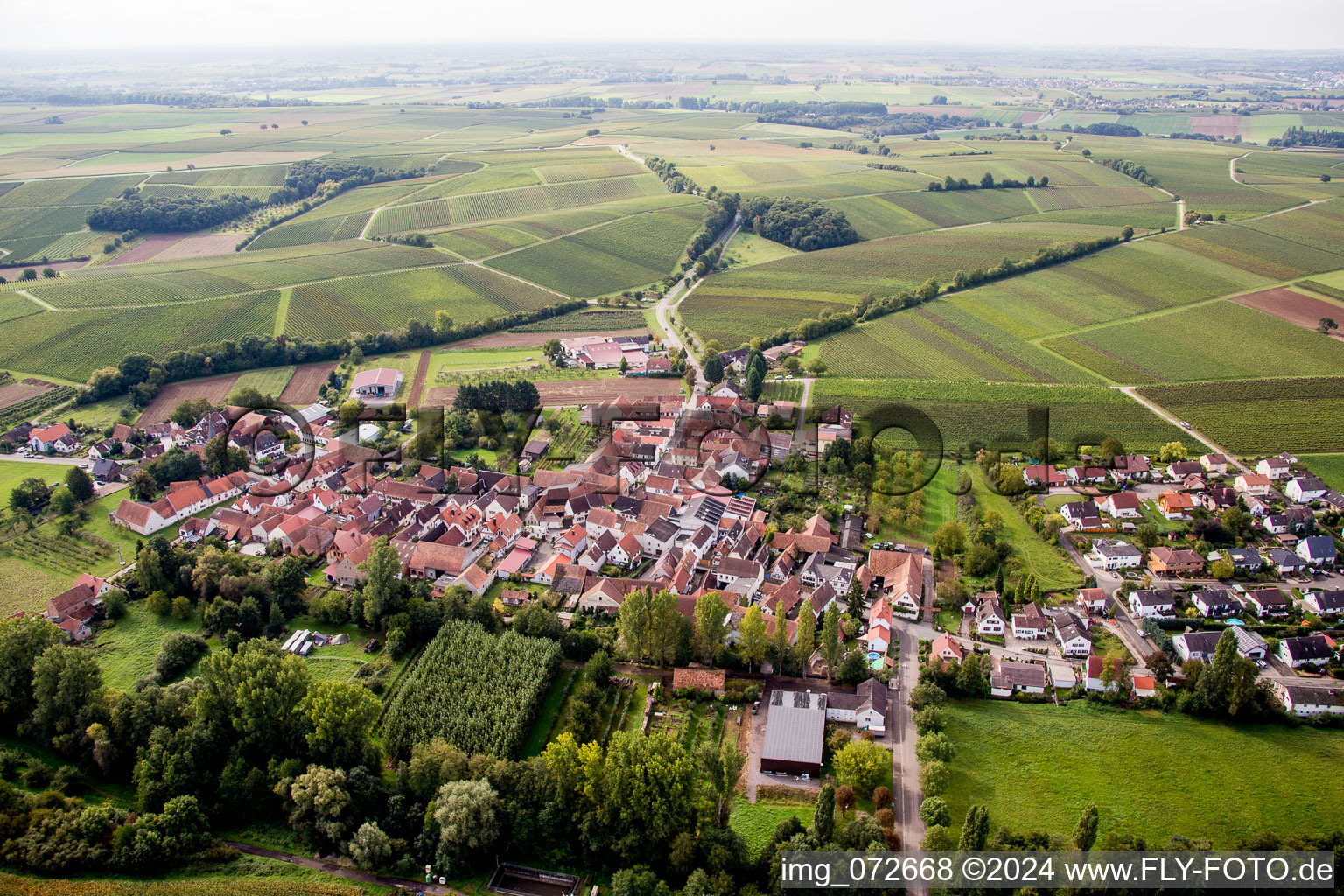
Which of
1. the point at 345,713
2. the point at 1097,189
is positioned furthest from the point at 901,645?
the point at 1097,189

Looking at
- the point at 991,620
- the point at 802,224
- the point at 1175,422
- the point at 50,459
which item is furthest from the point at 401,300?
the point at 1175,422

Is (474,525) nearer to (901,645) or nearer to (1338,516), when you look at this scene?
(901,645)

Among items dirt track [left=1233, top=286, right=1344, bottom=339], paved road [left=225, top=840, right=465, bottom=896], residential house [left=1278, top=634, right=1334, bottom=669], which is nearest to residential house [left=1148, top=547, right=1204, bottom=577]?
residential house [left=1278, top=634, right=1334, bottom=669]

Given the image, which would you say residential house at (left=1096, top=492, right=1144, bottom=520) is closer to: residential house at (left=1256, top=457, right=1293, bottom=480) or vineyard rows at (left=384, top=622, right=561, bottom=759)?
residential house at (left=1256, top=457, right=1293, bottom=480)

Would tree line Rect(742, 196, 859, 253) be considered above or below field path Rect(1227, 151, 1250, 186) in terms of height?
below

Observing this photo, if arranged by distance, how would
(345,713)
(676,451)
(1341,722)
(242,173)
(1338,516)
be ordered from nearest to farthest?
(345,713) → (1341,722) → (1338,516) → (676,451) → (242,173)

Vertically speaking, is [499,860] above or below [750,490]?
below
